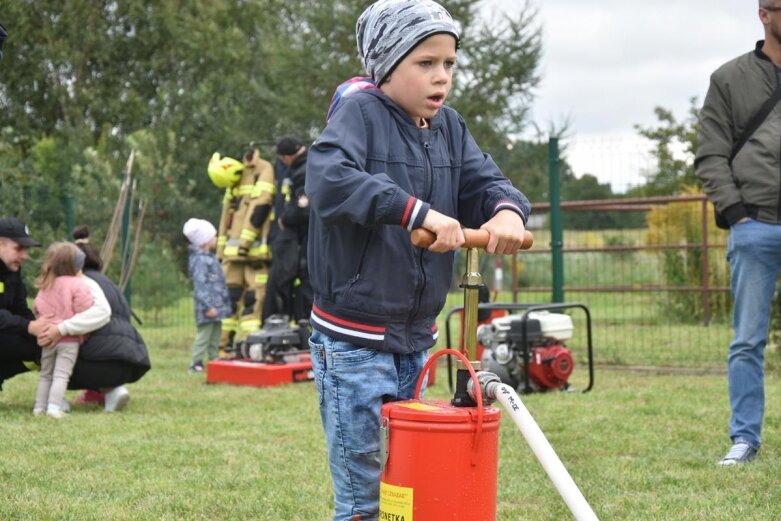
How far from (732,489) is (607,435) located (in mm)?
1436

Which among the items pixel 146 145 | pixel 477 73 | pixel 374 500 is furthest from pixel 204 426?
pixel 477 73

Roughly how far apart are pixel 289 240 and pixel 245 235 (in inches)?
21.6

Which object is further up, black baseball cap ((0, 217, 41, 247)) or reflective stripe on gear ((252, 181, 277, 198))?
reflective stripe on gear ((252, 181, 277, 198))

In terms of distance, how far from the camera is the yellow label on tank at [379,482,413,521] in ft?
8.46

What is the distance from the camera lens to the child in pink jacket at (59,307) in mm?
7066

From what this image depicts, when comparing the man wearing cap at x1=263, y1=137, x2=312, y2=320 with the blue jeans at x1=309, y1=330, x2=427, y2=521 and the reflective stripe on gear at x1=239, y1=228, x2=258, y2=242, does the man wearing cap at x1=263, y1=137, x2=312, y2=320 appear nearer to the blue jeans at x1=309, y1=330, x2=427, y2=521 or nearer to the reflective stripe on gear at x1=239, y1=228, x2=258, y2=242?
the reflective stripe on gear at x1=239, y1=228, x2=258, y2=242

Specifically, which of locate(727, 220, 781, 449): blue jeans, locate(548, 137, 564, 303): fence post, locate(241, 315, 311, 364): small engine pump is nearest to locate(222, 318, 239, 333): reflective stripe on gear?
locate(241, 315, 311, 364): small engine pump

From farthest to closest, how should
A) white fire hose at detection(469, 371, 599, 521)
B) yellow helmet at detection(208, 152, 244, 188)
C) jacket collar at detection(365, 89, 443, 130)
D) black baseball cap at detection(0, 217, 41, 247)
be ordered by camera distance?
1. yellow helmet at detection(208, 152, 244, 188)
2. black baseball cap at detection(0, 217, 41, 247)
3. jacket collar at detection(365, 89, 443, 130)
4. white fire hose at detection(469, 371, 599, 521)

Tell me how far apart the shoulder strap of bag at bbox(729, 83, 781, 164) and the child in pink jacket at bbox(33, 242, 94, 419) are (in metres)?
4.13

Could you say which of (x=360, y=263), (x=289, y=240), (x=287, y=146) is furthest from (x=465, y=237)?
(x=289, y=240)

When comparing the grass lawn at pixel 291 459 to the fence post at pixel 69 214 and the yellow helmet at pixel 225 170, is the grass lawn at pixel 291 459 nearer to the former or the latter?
the yellow helmet at pixel 225 170

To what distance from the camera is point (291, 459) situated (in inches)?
211

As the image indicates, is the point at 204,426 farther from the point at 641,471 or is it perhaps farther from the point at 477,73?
the point at 477,73

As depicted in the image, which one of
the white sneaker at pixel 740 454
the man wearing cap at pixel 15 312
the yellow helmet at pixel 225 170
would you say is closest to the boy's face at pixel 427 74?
the white sneaker at pixel 740 454
